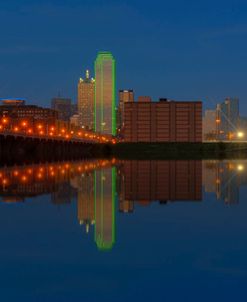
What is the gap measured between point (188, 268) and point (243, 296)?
1.85 m

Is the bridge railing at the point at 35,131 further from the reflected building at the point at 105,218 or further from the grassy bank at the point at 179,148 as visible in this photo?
the reflected building at the point at 105,218

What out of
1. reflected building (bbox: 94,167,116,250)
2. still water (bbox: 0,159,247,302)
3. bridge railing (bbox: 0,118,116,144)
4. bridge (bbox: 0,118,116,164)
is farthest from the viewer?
bridge (bbox: 0,118,116,164)

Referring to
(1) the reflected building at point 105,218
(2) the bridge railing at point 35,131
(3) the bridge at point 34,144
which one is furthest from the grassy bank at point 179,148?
(1) the reflected building at point 105,218

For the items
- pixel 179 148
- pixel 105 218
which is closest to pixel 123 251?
pixel 105 218

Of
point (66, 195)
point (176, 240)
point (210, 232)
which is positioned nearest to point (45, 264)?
point (176, 240)

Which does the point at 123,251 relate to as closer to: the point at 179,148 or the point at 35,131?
the point at 179,148

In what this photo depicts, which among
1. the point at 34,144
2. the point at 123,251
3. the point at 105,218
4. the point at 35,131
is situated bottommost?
the point at 123,251

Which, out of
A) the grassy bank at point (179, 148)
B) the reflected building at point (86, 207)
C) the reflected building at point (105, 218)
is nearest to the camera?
the reflected building at point (105, 218)

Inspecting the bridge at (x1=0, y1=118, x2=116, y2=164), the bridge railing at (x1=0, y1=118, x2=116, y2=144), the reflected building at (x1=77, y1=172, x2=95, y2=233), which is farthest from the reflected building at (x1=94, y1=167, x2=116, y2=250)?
the bridge railing at (x1=0, y1=118, x2=116, y2=144)

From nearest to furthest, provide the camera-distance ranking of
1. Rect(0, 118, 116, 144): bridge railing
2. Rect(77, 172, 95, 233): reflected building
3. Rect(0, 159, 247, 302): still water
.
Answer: Rect(0, 159, 247, 302): still water
Rect(77, 172, 95, 233): reflected building
Rect(0, 118, 116, 144): bridge railing

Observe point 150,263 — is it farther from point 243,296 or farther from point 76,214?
point 76,214

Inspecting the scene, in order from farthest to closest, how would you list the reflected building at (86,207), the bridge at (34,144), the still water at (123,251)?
the bridge at (34,144) → the reflected building at (86,207) → the still water at (123,251)

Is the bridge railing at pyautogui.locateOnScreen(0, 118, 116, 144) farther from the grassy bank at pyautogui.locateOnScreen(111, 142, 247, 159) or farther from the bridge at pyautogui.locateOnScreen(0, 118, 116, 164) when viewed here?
the grassy bank at pyautogui.locateOnScreen(111, 142, 247, 159)

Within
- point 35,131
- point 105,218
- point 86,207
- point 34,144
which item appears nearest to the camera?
point 105,218
